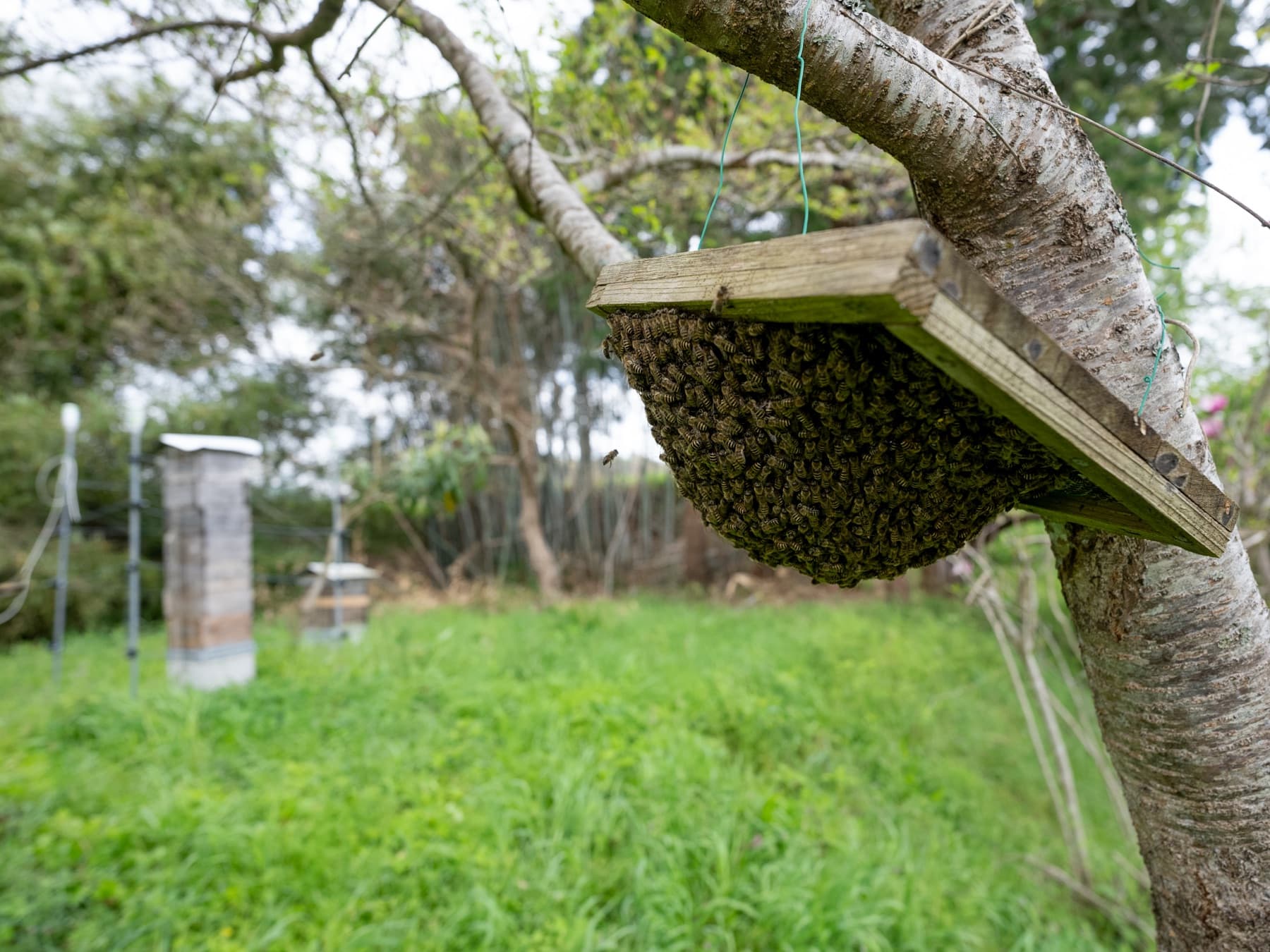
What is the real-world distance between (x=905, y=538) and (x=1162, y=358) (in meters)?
0.45

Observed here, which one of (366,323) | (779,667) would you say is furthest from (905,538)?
(366,323)

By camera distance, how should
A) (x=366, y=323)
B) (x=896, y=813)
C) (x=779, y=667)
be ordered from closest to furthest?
(x=896, y=813) → (x=779, y=667) → (x=366, y=323)

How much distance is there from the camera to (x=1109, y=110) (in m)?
6.54

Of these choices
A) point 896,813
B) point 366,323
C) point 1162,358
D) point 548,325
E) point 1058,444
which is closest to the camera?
point 1058,444

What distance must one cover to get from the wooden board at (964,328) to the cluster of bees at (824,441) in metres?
0.05

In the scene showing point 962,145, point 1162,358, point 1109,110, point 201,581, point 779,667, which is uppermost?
point 1109,110

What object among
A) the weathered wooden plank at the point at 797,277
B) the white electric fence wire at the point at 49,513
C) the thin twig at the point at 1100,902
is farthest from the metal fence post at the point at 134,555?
the thin twig at the point at 1100,902

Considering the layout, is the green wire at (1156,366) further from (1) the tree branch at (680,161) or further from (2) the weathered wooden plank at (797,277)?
Answer: (1) the tree branch at (680,161)

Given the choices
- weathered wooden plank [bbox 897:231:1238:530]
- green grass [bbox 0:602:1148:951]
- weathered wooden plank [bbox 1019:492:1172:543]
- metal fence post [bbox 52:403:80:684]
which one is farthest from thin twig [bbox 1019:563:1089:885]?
→ metal fence post [bbox 52:403:80:684]

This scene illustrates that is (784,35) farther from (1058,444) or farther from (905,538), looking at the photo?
(905,538)

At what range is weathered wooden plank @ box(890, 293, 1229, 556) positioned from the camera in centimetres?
68

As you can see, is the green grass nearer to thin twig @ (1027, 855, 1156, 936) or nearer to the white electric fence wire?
thin twig @ (1027, 855, 1156, 936)

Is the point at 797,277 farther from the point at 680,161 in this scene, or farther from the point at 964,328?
the point at 680,161

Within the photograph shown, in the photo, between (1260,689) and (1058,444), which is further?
(1260,689)
